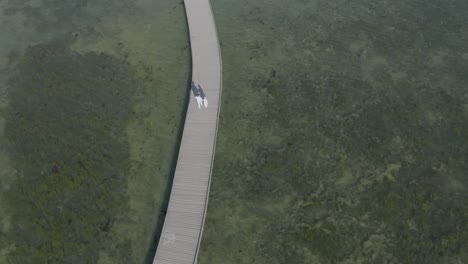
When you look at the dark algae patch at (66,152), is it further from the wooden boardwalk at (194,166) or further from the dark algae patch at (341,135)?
the dark algae patch at (341,135)

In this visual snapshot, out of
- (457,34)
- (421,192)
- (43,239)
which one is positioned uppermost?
(457,34)

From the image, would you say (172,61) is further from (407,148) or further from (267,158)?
(407,148)

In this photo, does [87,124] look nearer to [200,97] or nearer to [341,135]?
[200,97]

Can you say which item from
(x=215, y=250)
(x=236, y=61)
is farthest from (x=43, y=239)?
(x=236, y=61)

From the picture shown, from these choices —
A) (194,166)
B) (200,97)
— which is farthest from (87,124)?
(194,166)

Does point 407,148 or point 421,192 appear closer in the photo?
point 421,192

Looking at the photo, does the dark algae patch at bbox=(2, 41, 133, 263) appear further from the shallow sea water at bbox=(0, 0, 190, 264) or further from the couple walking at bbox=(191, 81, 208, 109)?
the couple walking at bbox=(191, 81, 208, 109)

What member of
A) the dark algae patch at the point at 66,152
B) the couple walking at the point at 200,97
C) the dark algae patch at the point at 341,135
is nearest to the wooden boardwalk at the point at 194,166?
the couple walking at the point at 200,97
